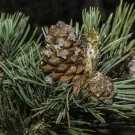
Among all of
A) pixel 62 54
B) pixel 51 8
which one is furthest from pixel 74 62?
pixel 51 8

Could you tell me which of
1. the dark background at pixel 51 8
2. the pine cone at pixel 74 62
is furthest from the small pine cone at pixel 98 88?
the dark background at pixel 51 8

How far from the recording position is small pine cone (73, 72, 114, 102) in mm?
448

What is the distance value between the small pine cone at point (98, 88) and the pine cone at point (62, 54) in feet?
0.07

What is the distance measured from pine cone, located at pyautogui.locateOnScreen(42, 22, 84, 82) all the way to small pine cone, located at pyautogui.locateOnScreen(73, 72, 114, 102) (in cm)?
2

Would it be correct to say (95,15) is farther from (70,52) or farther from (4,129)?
(4,129)

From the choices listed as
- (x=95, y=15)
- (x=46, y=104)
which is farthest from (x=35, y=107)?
(x=95, y=15)

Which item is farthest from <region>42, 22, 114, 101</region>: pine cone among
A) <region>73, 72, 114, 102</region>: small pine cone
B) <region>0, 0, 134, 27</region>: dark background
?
<region>0, 0, 134, 27</region>: dark background

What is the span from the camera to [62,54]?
0.46m

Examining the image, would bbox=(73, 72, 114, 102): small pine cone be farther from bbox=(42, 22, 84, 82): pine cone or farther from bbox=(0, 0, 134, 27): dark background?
bbox=(0, 0, 134, 27): dark background

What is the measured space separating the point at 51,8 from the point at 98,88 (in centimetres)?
115

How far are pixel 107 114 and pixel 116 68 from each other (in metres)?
0.06

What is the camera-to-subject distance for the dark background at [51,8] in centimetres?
153

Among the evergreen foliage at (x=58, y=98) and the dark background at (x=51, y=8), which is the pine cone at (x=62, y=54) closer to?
the evergreen foliage at (x=58, y=98)

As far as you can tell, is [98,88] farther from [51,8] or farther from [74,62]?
[51,8]
